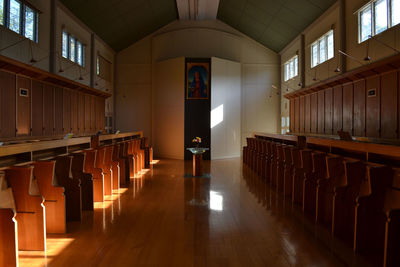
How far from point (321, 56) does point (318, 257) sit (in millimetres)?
9099

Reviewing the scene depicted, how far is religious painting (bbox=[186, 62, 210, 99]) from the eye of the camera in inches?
507

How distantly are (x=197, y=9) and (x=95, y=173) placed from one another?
10.3m

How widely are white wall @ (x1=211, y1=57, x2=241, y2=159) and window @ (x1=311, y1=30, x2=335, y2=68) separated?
12.0 ft

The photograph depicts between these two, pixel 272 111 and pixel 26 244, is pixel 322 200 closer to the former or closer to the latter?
pixel 26 244

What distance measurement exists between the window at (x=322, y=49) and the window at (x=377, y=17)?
4.85ft

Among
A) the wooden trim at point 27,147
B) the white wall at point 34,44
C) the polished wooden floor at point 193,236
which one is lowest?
the polished wooden floor at point 193,236

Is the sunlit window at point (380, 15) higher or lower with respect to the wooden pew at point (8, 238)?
higher

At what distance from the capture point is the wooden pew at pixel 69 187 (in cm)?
404

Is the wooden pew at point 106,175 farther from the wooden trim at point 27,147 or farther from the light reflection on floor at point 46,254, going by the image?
the light reflection on floor at point 46,254

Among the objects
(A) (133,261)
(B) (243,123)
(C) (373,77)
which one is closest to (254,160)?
(C) (373,77)

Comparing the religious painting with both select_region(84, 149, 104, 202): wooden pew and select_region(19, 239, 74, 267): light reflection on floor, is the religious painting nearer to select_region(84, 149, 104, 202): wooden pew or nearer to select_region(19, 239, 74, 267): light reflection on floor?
select_region(84, 149, 104, 202): wooden pew

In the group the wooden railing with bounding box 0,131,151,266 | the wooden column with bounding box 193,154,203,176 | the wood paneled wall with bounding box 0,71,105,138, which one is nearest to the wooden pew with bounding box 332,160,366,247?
the wooden railing with bounding box 0,131,151,266

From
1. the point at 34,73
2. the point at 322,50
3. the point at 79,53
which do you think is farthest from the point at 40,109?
the point at 322,50

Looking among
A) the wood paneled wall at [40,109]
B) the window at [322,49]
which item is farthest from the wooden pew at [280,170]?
the wood paneled wall at [40,109]
